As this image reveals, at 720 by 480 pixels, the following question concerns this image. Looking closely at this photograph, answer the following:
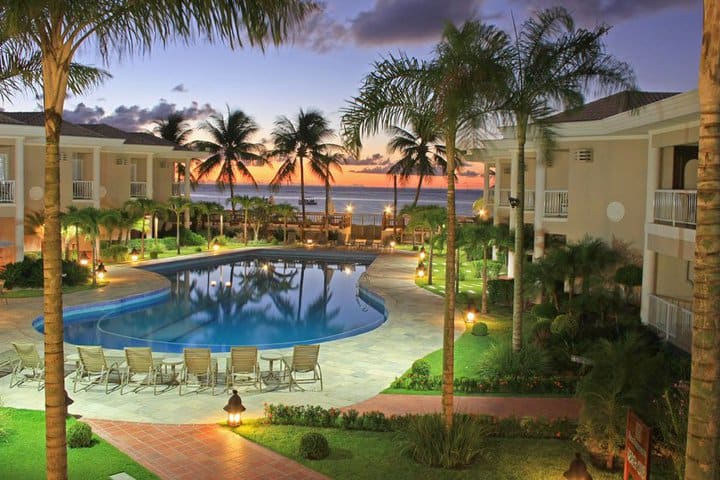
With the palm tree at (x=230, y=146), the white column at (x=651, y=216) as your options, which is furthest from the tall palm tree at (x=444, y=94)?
the palm tree at (x=230, y=146)

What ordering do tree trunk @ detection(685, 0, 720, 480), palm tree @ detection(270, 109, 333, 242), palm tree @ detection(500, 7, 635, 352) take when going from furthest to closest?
1. palm tree @ detection(270, 109, 333, 242)
2. palm tree @ detection(500, 7, 635, 352)
3. tree trunk @ detection(685, 0, 720, 480)

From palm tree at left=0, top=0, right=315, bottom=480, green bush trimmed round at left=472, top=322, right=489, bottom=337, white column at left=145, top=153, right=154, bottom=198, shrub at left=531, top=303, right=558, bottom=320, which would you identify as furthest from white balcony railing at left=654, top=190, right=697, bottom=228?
white column at left=145, top=153, right=154, bottom=198

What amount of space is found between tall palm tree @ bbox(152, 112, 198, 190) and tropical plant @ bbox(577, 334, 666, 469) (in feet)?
137

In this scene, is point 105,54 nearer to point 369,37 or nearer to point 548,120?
point 548,120

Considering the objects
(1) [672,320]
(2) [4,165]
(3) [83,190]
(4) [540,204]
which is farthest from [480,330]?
(3) [83,190]

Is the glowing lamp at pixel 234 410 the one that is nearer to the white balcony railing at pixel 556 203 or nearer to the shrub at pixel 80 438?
the shrub at pixel 80 438

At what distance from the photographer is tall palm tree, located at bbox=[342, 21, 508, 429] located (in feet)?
30.4

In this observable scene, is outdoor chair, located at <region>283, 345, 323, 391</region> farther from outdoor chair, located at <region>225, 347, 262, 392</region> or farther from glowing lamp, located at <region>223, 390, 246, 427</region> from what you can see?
glowing lamp, located at <region>223, 390, 246, 427</region>

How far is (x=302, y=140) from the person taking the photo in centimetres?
4344

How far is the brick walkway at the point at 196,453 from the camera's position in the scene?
835 centimetres

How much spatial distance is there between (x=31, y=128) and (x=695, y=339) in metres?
22.5

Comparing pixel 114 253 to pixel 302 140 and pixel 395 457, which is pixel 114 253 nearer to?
pixel 302 140

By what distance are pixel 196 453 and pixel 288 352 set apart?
5726 mm

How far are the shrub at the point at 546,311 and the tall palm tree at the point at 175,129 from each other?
35.3 m
